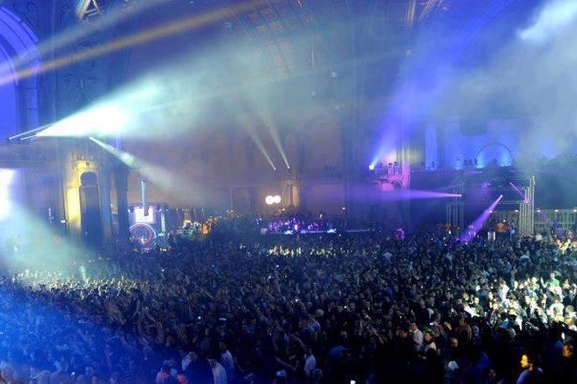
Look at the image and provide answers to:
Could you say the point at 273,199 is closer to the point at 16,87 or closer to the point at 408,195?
the point at 408,195

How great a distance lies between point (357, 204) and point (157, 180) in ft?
45.9

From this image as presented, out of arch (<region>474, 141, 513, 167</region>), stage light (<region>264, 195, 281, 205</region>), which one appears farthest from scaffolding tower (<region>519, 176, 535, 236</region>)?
stage light (<region>264, 195, 281, 205</region>)

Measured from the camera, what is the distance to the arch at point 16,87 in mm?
23797

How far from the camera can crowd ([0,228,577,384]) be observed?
24.3 feet

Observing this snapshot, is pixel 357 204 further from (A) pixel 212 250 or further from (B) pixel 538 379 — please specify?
(B) pixel 538 379

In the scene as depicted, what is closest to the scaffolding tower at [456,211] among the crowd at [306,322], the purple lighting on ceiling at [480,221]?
the purple lighting on ceiling at [480,221]

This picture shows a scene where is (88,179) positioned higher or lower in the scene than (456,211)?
higher

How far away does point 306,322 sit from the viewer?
8.93 meters

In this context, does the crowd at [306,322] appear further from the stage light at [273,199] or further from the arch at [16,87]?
the stage light at [273,199]

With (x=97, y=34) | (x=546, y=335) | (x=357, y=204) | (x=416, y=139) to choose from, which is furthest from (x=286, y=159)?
(x=546, y=335)

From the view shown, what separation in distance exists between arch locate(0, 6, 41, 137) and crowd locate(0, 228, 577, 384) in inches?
458

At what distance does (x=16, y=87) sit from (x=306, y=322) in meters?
22.6

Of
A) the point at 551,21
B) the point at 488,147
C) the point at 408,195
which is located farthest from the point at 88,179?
the point at 551,21

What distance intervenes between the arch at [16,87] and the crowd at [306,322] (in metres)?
11.6
